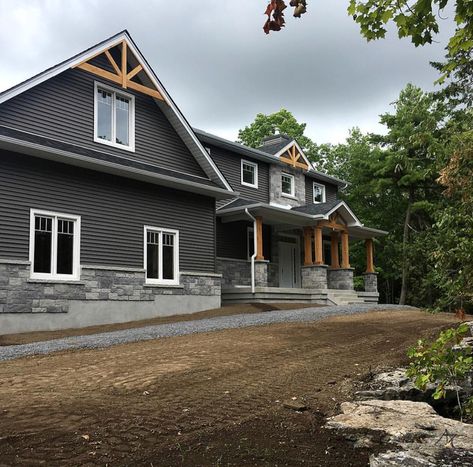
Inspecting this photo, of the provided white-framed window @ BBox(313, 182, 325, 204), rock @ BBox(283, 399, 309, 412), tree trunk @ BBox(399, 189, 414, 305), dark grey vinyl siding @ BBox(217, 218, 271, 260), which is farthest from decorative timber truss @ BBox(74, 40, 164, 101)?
tree trunk @ BBox(399, 189, 414, 305)

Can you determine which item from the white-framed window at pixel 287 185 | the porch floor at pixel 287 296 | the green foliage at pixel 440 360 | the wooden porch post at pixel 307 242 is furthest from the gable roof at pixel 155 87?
the green foliage at pixel 440 360

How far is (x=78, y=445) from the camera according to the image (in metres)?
4.35

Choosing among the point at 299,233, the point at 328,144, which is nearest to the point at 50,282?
the point at 299,233

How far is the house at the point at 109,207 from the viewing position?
1264 centimetres

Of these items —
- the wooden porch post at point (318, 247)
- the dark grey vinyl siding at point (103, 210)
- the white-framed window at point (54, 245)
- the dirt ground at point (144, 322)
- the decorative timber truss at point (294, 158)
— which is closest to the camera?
the dirt ground at point (144, 322)

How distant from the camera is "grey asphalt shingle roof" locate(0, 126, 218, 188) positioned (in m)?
12.6

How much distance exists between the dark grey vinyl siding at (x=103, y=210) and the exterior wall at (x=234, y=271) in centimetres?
242

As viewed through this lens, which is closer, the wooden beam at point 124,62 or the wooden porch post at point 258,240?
the wooden beam at point 124,62

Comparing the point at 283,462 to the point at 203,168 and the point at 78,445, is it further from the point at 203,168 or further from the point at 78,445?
the point at 203,168

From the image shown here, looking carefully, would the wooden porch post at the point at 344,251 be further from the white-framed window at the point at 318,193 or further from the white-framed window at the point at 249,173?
the white-framed window at the point at 249,173

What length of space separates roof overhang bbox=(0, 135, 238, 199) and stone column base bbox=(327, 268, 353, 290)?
749 centimetres

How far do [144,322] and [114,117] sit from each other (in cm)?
576

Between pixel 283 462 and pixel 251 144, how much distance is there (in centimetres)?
3725

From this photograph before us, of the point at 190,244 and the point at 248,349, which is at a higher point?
the point at 190,244
